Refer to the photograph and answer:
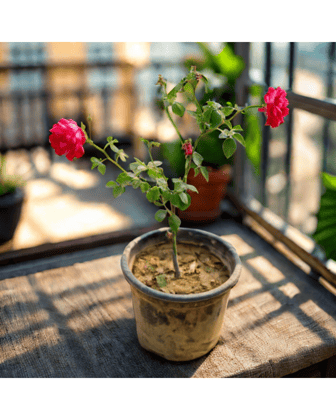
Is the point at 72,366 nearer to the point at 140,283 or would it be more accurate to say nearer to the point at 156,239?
the point at 140,283

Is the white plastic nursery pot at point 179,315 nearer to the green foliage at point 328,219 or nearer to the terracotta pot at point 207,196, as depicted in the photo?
the green foliage at point 328,219

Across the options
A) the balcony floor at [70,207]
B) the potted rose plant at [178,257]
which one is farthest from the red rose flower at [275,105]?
the balcony floor at [70,207]

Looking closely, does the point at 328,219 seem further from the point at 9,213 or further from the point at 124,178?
the point at 9,213

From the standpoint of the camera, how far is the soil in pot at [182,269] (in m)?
1.77

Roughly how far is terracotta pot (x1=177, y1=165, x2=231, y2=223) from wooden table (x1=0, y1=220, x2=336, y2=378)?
43 centimetres

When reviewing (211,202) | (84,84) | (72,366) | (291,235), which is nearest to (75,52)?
(84,84)

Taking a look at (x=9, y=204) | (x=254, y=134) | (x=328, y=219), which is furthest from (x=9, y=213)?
(x=328, y=219)

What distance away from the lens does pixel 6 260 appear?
8.25ft

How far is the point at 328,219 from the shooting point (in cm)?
206

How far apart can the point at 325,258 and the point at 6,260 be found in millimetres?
1776

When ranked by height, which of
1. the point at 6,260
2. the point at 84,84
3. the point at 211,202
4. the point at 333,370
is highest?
the point at 84,84

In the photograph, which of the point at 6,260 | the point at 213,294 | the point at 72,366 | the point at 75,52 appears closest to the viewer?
the point at 213,294

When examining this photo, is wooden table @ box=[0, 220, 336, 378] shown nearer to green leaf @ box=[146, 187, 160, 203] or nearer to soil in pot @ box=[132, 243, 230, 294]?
soil in pot @ box=[132, 243, 230, 294]

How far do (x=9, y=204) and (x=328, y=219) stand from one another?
187cm
